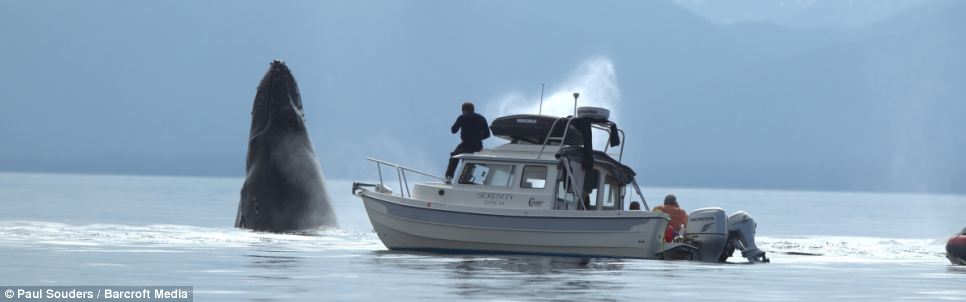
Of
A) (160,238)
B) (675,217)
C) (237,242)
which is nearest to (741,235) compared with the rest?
(675,217)

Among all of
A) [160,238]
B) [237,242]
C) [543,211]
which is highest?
[543,211]

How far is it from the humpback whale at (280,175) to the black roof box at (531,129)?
6167 mm

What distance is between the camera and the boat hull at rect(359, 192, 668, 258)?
2891 cm

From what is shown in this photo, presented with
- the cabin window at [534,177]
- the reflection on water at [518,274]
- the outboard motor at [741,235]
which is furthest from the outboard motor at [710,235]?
the cabin window at [534,177]

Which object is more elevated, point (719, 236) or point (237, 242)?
point (237, 242)

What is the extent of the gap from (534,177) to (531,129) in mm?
1015

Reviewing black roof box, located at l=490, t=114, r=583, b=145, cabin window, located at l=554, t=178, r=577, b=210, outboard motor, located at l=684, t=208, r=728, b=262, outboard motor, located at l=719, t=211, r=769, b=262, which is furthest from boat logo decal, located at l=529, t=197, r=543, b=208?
outboard motor, located at l=719, t=211, r=769, b=262

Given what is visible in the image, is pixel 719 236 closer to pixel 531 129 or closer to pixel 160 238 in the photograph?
pixel 531 129

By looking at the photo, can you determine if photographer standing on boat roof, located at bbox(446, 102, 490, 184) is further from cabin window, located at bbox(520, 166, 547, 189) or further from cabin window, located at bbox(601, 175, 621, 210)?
cabin window, located at bbox(601, 175, 621, 210)

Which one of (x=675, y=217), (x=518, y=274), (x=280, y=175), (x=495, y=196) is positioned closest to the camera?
(x=518, y=274)

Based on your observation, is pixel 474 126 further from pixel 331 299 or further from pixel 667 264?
pixel 331 299

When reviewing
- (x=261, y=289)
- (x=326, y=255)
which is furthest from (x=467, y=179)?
(x=261, y=289)

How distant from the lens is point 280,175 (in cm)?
3500

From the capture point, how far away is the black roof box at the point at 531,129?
30453 millimetres
